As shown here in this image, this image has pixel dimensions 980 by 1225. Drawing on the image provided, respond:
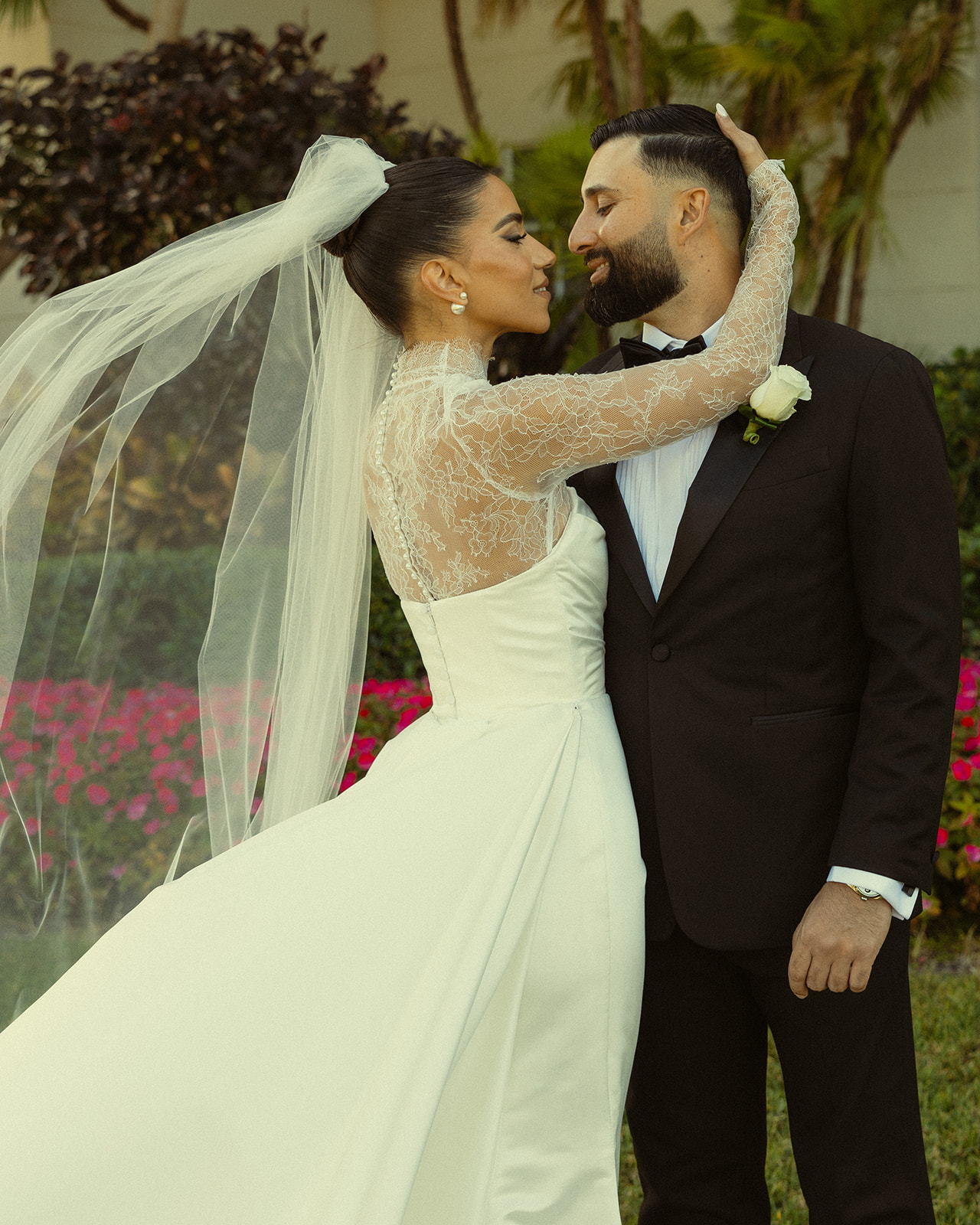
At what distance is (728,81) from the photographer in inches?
337

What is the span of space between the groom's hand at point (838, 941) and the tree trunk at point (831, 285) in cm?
625

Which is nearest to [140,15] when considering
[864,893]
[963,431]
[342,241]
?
[963,431]

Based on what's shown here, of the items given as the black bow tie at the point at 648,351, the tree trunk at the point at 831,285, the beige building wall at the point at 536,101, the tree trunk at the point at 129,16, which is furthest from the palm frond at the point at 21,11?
the black bow tie at the point at 648,351

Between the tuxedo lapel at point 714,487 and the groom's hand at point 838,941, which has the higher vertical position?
the tuxedo lapel at point 714,487

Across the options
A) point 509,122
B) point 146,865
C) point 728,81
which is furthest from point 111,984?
point 509,122

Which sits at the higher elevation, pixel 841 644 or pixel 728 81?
pixel 728 81

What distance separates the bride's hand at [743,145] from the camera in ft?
7.85

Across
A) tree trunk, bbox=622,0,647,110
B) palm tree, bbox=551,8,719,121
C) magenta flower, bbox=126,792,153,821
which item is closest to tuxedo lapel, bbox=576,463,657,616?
magenta flower, bbox=126,792,153,821

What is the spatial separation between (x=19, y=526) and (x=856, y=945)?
1.64 meters

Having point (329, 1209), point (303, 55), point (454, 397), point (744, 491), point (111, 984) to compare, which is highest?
point (303, 55)

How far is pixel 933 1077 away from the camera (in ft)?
12.1

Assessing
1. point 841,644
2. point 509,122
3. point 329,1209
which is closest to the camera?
point 329,1209

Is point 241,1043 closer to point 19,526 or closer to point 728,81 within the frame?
point 19,526

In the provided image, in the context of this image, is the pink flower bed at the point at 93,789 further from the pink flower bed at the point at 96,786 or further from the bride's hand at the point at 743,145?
the bride's hand at the point at 743,145
